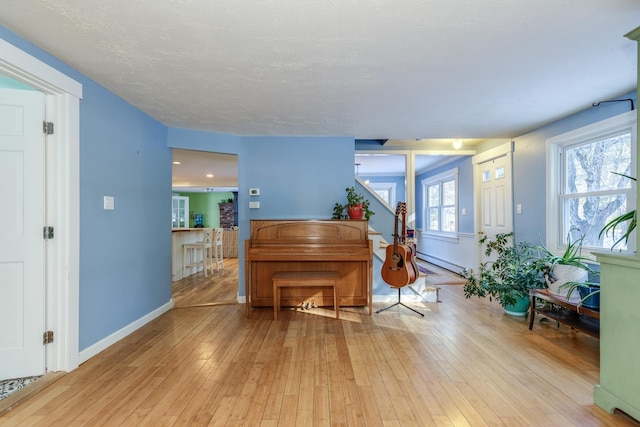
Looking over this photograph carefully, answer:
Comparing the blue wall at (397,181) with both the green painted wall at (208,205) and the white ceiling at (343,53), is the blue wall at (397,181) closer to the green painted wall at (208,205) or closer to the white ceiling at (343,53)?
the white ceiling at (343,53)

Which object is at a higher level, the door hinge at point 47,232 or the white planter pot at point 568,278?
the door hinge at point 47,232

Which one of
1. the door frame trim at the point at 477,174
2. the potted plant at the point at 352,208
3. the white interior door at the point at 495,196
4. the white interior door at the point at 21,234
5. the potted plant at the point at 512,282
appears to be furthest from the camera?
A: the door frame trim at the point at 477,174

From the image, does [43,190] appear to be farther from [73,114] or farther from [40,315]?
[40,315]

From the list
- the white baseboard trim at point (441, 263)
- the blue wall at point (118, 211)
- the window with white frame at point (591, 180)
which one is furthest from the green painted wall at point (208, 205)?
the window with white frame at point (591, 180)

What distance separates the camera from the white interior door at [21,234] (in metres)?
2.10

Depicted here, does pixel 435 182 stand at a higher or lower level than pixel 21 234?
higher

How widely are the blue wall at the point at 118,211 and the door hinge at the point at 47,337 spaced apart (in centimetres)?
19

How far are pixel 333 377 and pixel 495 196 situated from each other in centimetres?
385

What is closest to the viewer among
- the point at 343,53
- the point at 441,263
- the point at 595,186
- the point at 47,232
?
the point at 343,53

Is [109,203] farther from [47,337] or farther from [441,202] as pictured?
[441,202]

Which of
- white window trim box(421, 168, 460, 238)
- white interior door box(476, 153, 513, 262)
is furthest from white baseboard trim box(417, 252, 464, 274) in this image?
white interior door box(476, 153, 513, 262)

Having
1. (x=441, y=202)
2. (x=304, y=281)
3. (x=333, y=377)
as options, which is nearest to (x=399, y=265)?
(x=304, y=281)

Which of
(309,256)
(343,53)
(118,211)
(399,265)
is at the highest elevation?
(343,53)

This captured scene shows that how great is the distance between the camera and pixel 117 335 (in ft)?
9.05
